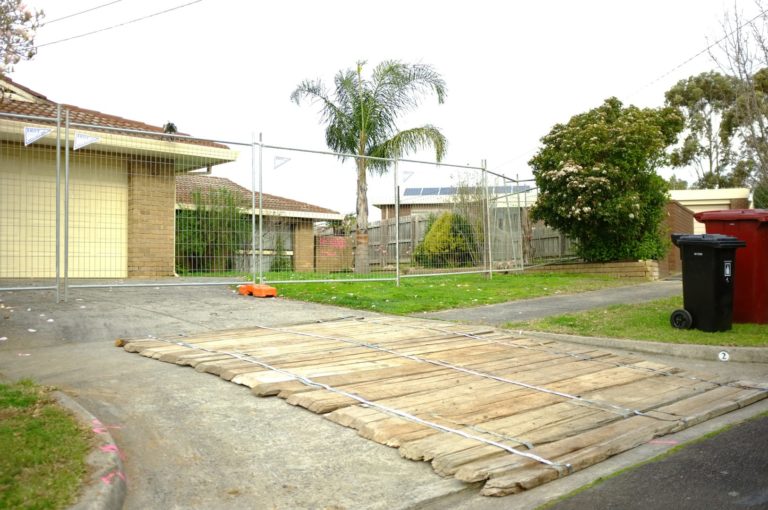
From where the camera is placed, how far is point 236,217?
11.1 metres

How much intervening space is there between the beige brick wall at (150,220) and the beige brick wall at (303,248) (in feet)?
7.40

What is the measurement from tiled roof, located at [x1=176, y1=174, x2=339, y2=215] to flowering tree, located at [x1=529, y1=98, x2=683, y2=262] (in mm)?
8554

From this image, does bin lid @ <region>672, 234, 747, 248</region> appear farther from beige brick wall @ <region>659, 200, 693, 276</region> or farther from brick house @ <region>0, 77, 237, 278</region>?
beige brick wall @ <region>659, 200, 693, 276</region>

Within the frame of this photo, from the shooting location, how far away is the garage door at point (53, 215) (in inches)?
374

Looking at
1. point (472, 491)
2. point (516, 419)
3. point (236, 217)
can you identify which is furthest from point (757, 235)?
point (236, 217)

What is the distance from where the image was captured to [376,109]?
20.3m

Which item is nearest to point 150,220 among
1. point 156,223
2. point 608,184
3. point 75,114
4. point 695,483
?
point 156,223

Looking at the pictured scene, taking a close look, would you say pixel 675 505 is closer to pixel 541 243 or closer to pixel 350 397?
pixel 350 397

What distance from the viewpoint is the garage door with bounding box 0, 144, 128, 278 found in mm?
9508

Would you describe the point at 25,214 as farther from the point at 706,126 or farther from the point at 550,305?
the point at 706,126

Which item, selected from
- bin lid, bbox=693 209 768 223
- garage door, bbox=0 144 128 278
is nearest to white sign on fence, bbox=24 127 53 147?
garage door, bbox=0 144 128 278

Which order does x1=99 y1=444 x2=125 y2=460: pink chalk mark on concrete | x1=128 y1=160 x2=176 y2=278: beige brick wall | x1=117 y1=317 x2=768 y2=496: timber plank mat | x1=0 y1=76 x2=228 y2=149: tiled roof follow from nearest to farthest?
x1=99 y1=444 x2=125 y2=460: pink chalk mark on concrete → x1=117 y1=317 x2=768 y2=496: timber plank mat → x1=128 y1=160 x2=176 y2=278: beige brick wall → x1=0 y1=76 x2=228 y2=149: tiled roof

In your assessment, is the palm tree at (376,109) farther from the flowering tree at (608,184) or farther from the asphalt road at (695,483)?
the asphalt road at (695,483)

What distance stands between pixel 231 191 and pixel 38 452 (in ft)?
26.5
